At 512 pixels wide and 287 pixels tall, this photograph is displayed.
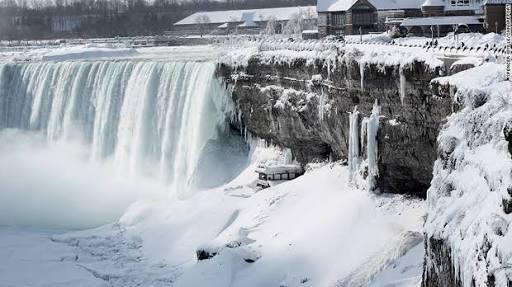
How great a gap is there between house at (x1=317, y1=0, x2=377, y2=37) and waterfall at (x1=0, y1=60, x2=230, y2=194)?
16.0 m

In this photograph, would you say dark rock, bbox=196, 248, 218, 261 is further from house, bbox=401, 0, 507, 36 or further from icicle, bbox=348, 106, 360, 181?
house, bbox=401, 0, 507, 36

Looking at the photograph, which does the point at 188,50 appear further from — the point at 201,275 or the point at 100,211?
the point at 201,275

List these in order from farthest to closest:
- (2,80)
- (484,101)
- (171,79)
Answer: (2,80)
(171,79)
(484,101)

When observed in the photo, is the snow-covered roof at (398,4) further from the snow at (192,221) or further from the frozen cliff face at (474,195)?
the frozen cliff face at (474,195)

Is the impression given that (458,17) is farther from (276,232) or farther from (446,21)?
(276,232)

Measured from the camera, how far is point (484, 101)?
15852 mm

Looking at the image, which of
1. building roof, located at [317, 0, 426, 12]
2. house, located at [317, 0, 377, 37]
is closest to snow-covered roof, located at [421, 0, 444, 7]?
building roof, located at [317, 0, 426, 12]

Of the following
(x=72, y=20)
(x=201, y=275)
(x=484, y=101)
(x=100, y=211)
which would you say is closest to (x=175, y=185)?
(x=100, y=211)

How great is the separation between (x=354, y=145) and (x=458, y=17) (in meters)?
15.8

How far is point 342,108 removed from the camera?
29.1 metres

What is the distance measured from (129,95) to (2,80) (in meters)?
9.37

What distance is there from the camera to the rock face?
77.7 feet

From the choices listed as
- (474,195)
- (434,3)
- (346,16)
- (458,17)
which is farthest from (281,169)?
(346,16)

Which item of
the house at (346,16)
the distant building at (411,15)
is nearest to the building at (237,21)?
the house at (346,16)
